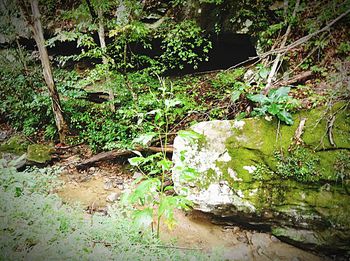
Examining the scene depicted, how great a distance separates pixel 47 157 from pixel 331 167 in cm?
555

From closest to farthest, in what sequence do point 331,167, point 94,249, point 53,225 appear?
point 94,249
point 53,225
point 331,167

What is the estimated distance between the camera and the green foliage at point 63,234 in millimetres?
2670

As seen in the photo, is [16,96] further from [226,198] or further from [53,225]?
[226,198]

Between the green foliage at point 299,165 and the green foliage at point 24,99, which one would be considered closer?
the green foliage at point 299,165

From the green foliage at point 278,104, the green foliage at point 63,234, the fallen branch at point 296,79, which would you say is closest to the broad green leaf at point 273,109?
the green foliage at point 278,104

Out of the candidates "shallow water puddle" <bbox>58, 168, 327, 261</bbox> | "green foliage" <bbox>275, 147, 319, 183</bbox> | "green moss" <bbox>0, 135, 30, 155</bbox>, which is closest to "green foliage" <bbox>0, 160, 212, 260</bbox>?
"shallow water puddle" <bbox>58, 168, 327, 261</bbox>

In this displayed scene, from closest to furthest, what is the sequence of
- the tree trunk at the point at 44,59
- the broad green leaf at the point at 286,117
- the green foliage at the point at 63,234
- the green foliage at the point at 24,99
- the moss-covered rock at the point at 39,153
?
the green foliage at the point at 63,234 < the broad green leaf at the point at 286,117 < the tree trunk at the point at 44,59 < the moss-covered rock at the point at 39,153 < the green foliage at the point at 24,99

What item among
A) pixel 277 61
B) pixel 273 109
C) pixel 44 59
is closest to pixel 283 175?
pixel 273 109

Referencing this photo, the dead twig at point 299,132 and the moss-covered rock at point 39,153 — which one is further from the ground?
the dead twig at point 299,132

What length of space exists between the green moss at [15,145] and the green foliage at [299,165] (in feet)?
19.4

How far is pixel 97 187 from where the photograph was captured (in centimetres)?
496

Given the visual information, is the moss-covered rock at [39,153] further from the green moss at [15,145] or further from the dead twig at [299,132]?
the dead twig at [299,132]

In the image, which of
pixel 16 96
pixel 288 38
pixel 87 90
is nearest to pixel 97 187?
pixel 87 90

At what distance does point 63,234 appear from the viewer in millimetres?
2936
